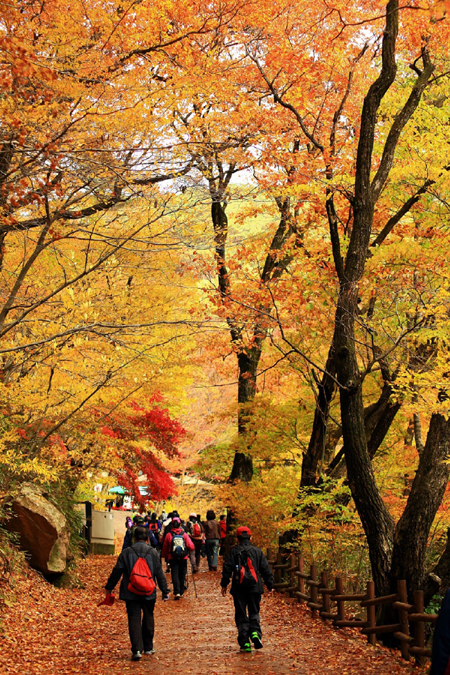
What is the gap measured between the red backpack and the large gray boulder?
6.18m

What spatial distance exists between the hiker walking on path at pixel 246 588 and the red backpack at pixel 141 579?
34.9 inches

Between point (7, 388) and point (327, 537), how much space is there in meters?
6.44

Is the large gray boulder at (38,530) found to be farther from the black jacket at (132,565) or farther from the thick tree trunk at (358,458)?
the thick tree trunk at (358,458)

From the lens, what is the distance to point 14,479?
44.2 feet

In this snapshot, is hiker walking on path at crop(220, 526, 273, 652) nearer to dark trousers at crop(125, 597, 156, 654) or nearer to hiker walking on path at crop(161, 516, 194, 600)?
dark trousers at crop(125, 597, 156, 654)

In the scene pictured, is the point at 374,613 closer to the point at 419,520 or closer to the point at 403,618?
the point at 403,618

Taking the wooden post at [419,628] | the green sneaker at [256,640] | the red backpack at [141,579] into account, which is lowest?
the green sneaker at [256,640]

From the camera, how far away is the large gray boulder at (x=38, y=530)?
13547 millimetres

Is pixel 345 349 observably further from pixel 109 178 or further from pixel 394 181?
pixel 109 178

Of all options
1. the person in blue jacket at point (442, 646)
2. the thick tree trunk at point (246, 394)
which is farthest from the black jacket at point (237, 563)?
the thick tree trunk at point (246, 394)

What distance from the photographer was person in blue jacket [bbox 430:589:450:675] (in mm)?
3020

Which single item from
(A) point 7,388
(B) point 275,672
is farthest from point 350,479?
(A) point 7,388

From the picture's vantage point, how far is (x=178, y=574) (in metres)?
14.1

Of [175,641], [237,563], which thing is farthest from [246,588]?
[175,641]
